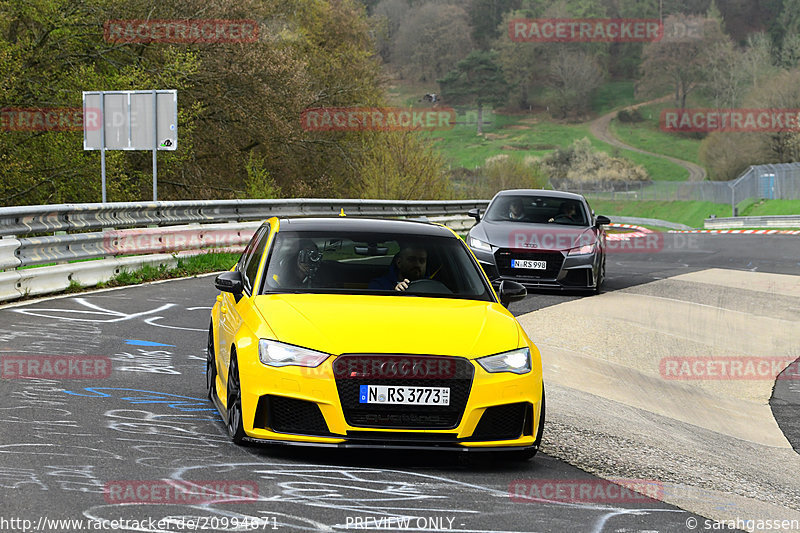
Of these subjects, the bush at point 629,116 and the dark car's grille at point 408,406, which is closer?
the dark car's grille at point 408,406

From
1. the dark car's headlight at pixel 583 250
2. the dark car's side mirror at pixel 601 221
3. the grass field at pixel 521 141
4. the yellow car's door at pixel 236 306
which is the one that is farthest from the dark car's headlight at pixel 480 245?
the grass field at pixel 521 141

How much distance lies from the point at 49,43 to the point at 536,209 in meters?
17.3

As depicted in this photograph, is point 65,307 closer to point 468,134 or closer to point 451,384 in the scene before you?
point 451,384

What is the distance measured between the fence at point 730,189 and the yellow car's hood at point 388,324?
211ft

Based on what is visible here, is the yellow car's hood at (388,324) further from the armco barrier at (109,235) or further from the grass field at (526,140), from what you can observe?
the grass field at (526,140)

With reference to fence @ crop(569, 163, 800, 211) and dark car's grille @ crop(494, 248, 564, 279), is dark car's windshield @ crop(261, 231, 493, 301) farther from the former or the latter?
fence @ crop(569, 163, 800, 211)

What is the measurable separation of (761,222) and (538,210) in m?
44.2

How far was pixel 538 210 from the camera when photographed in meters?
18.4

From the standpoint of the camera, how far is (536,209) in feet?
60.3

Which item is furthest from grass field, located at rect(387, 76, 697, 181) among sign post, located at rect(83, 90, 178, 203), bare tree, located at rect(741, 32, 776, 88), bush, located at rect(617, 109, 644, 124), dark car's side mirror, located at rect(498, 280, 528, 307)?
dark car's side mirror, located at rect(498, 280, 528, 307)

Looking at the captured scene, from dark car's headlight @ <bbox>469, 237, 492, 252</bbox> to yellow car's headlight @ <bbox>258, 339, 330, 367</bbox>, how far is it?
10895 mm

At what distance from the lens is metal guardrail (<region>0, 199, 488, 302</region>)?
14.0 metres

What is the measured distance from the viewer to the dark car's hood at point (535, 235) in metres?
17.1

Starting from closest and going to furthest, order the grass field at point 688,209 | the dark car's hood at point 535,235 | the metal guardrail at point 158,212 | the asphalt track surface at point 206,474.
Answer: the asphalt track surface at point 206,474 < the metal guardrail at point 158,212 < the dark car's hood at point 535,235 < the grass field at point 688,209
